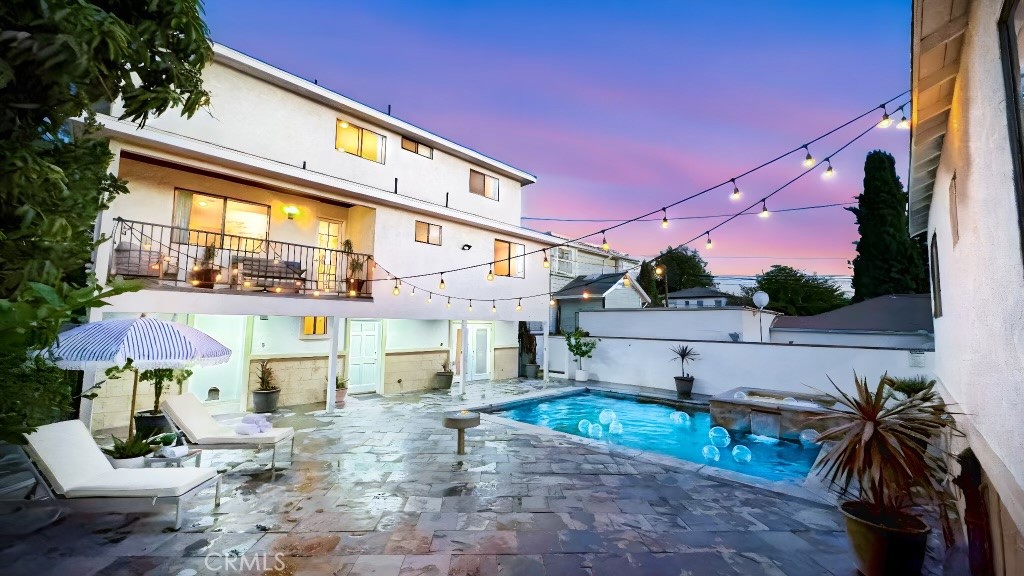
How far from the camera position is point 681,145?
22547 mm

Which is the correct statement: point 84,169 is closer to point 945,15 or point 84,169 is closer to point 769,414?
point 945,15

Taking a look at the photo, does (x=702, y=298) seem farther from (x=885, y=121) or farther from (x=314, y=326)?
(x=314, y=326)

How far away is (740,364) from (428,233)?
11507 mm

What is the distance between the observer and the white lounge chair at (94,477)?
4.52 metres

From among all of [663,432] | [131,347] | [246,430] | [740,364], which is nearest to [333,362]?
[246,430]

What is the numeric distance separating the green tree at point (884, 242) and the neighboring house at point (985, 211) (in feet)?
74.7

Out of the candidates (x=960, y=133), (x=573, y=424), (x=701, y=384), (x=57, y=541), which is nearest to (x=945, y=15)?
(x=960, y=133)

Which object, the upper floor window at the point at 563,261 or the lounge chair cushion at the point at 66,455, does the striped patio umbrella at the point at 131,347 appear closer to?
the lounge chair cushion at the point at 66,455

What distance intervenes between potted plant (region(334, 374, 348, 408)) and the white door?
38.8 inches

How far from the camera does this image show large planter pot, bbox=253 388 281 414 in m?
10.8

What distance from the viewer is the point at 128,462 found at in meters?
5.71

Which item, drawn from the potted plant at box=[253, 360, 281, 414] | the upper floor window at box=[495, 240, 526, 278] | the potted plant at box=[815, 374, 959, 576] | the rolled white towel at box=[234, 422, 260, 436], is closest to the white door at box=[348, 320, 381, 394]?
the potted plant at box=[253, 360, 281, 414]

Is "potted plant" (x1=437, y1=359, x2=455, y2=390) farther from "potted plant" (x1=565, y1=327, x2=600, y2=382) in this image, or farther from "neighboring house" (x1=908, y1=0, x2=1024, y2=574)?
"neighboring house" (x1=908, y1=0, x2=1024, y2=574)

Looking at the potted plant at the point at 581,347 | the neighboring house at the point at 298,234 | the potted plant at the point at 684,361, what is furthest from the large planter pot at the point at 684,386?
the neighboring house at the point at 298,234
